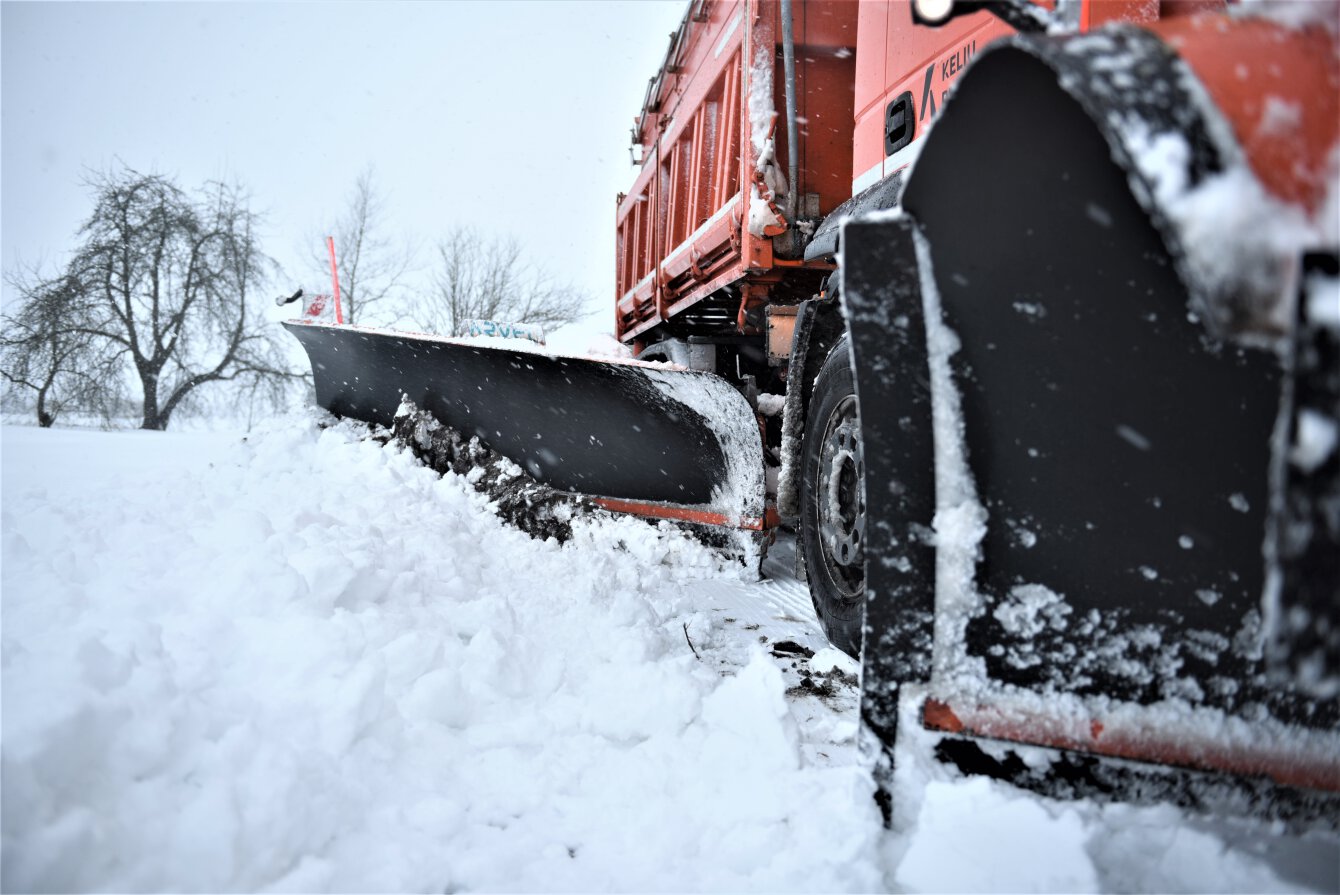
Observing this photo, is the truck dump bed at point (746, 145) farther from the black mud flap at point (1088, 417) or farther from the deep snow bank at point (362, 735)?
the black mud flap at point (1088, 417)

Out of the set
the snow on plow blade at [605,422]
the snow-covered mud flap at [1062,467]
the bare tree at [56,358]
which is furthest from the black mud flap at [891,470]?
the bare tree at [56,358]

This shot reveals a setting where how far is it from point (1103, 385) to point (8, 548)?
9.42 ft

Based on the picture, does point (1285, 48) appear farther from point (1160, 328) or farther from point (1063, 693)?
point (1063, 693)

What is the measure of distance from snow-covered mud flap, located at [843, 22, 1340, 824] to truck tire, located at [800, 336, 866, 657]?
79 centimetres

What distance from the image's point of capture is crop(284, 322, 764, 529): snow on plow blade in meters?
3.44

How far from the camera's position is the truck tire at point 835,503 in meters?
2.26

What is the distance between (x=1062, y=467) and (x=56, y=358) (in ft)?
56.5

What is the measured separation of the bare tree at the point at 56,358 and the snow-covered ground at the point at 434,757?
13881 mm

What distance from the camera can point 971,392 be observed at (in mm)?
1353

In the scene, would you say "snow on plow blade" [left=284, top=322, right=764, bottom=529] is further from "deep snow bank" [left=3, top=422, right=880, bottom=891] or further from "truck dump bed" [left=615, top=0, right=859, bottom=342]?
"deep snow bank" [left=3, top=422, right=880, bottom=891]

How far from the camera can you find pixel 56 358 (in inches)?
529

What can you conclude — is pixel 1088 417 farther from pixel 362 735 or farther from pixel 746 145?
pixel 746 145

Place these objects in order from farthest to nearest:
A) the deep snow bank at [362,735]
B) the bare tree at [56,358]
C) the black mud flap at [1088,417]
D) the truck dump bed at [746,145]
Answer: the bare tree at [56,358], the truck dump bed at [746,145], the deep snow bank at [362,735], the black mud flap at [1088,417]

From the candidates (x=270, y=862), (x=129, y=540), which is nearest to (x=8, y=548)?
(x=129, y=540)
